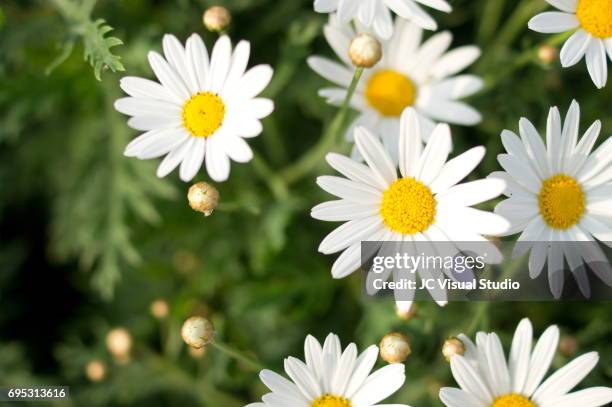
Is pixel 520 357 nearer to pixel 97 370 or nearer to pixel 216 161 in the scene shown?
pixel 216 161

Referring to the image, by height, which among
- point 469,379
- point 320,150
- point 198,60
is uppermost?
point 320,150

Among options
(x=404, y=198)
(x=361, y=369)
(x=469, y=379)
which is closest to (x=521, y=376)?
(x=469, y=379)

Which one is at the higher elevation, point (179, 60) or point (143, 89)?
A: point (179, 60)

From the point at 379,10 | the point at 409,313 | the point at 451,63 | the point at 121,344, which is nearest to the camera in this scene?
the point at 379,10

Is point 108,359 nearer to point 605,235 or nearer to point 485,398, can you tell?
point 485,398

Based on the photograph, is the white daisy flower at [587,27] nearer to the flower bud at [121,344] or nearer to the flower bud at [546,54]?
the flower bud at [546,54]

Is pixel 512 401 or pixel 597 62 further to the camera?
pixel 597 62

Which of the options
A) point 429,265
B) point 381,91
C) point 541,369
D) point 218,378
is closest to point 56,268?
point 218,378

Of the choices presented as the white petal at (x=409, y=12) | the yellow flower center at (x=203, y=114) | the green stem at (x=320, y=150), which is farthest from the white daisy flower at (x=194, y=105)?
the white petal at (x=409, y=12)

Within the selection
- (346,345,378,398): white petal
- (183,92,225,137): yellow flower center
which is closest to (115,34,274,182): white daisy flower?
(183,92,225,137): yellow flower center
